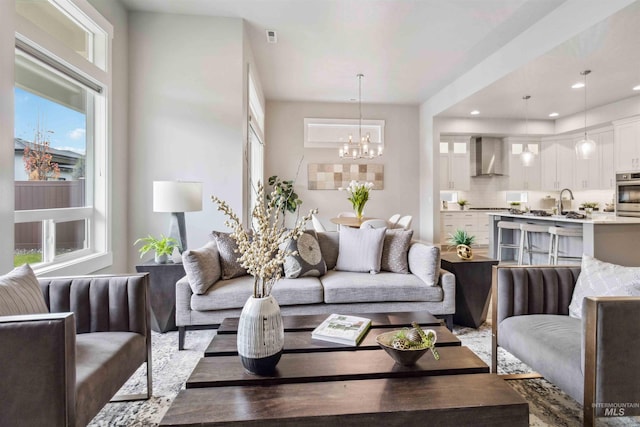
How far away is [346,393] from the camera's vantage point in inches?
47.9

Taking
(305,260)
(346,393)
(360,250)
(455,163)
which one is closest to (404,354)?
(346,393)

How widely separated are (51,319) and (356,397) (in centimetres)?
113

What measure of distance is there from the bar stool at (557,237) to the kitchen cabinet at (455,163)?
293 cm

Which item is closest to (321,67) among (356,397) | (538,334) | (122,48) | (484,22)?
(484,22)

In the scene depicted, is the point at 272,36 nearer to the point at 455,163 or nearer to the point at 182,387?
the point at 182,387

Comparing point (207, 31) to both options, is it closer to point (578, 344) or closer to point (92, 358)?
point (92, 358)

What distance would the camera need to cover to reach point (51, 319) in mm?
1186

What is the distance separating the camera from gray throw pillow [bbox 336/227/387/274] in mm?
3057

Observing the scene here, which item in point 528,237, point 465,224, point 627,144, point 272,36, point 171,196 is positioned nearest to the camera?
point 171,196

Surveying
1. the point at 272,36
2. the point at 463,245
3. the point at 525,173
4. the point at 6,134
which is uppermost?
the point at 272,36

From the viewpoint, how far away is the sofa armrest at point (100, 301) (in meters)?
1.81

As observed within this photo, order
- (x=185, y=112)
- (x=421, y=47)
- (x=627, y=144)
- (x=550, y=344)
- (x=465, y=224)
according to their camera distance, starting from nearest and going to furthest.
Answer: (x=550, y=344), (x=185, y=112), (x=421, y=47), (x=627, y=144), (x=465, y=224)


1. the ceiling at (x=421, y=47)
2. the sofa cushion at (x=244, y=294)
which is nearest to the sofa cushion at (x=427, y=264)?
the sofa cushion at (x=244, y=294)

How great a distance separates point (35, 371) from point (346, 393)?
1.10m
